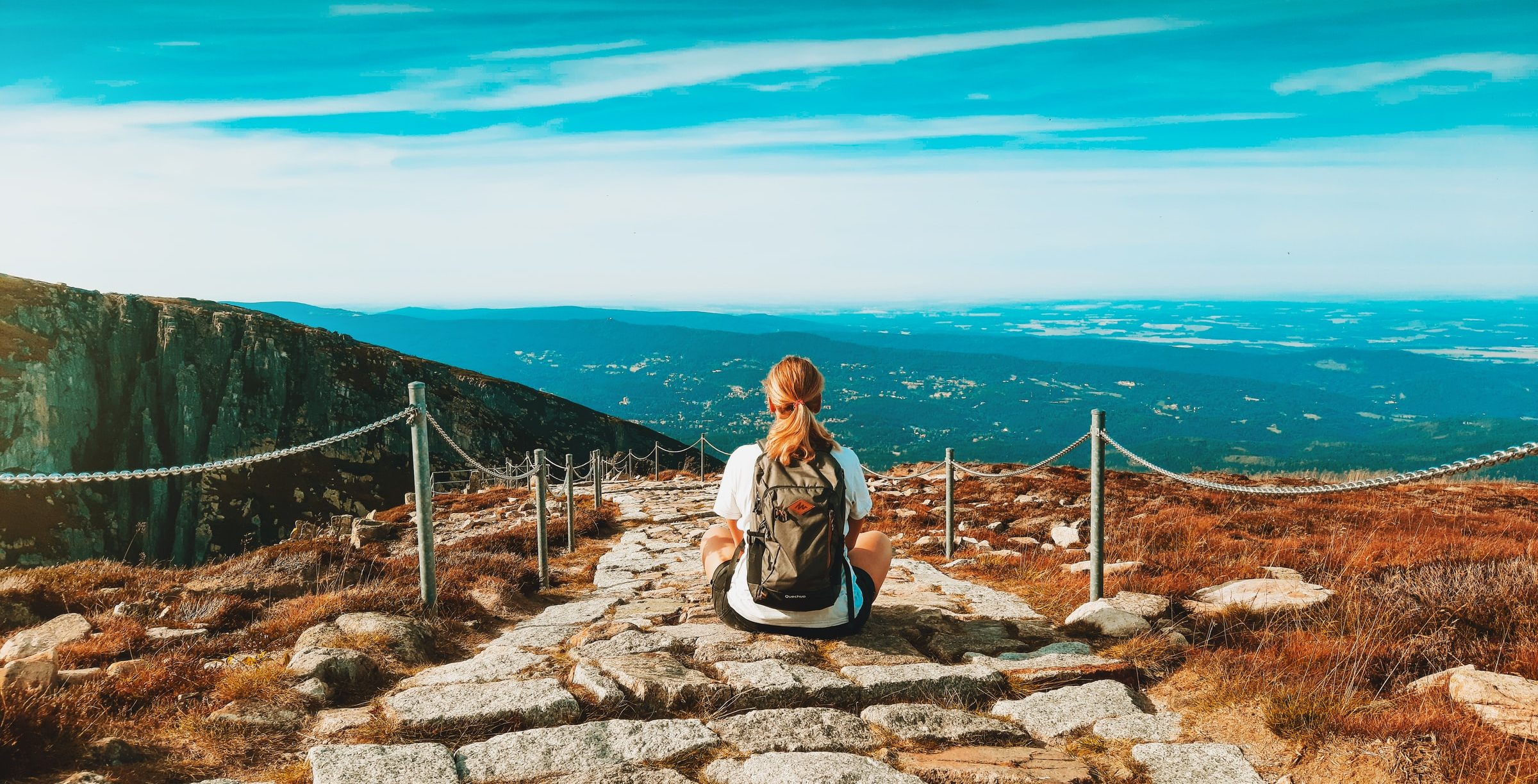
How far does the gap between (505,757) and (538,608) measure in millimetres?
3881

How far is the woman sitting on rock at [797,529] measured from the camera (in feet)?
14.6

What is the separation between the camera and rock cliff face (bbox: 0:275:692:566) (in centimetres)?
5278

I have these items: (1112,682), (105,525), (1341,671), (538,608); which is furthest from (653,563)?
(105,525)

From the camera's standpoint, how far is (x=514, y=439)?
72812 millimetres

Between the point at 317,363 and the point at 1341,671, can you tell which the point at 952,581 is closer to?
the point at 1341,671

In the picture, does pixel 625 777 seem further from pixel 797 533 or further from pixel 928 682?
pixel 928 682

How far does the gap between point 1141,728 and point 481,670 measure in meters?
3.29

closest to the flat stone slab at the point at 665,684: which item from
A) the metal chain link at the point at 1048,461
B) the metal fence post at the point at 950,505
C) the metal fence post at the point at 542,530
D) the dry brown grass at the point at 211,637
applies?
the dry brown grass at the point at 211,637

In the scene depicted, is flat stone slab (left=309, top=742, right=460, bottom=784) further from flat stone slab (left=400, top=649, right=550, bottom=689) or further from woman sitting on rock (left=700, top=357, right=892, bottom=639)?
woman sitting on rock (left=700, top=357, right=892, bottom=639)

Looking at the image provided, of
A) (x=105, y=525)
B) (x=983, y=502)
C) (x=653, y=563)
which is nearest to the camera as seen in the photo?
(x=653, y=563)

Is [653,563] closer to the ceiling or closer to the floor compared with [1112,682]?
closer to the floor

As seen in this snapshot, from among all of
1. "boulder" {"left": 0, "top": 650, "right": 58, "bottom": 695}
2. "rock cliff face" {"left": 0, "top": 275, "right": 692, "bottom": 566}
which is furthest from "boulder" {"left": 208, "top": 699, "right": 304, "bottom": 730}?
"rock cliff face" {"left": 0, "top": 275, "right": 692, "bottom": 566}

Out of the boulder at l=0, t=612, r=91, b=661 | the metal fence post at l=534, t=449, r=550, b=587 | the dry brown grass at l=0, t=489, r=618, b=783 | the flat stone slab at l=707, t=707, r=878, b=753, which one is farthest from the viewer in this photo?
the metal fence post at l=534, t=449, r=550, b=587

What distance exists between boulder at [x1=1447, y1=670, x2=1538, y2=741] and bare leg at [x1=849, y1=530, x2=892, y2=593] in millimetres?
2789
